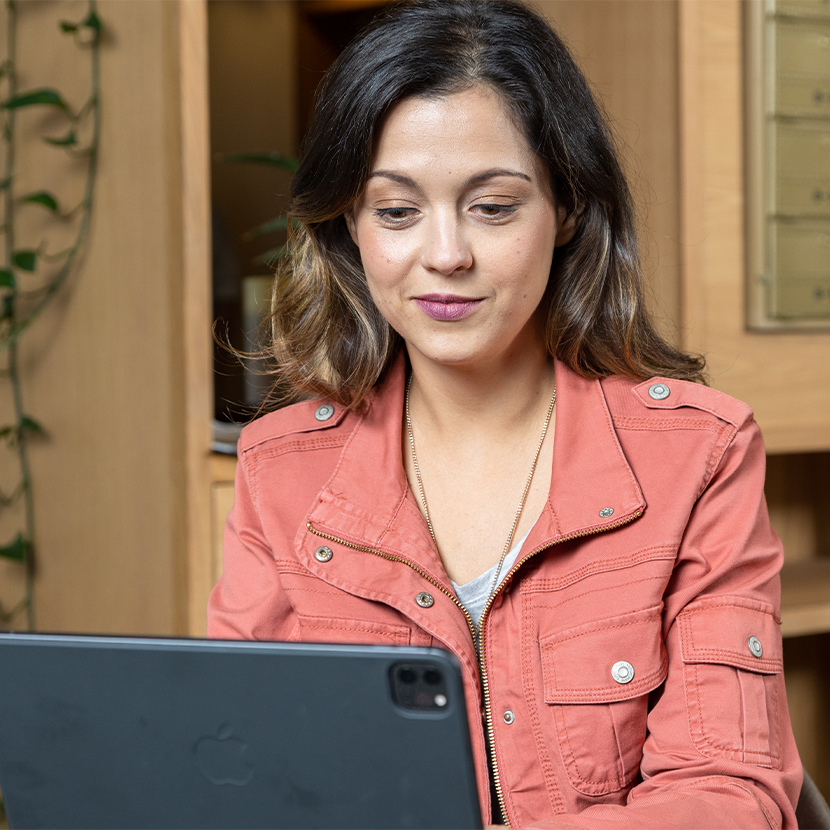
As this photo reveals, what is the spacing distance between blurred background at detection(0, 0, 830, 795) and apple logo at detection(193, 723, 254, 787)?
3.87ft

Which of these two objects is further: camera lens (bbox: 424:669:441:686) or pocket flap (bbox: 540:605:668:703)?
pocket flap (bbox: 540:605:668:703)

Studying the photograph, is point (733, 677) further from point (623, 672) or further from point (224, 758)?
point (224, 758)

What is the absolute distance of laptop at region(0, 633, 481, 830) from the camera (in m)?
0.56

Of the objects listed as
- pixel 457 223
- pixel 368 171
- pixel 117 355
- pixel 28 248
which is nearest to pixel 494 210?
pixel 457 223

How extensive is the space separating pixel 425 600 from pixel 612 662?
0.65ft

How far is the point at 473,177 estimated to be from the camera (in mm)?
1024

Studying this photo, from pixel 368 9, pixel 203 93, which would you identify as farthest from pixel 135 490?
pixel 368 9

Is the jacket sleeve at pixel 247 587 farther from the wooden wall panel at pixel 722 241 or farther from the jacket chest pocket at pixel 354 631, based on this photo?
the wooden wall panel at pixel 722 241

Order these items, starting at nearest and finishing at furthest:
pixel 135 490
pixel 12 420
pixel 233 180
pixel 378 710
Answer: pixel 378 710 < pixel 135 490 < pixel 12 420 < pixel 233 180

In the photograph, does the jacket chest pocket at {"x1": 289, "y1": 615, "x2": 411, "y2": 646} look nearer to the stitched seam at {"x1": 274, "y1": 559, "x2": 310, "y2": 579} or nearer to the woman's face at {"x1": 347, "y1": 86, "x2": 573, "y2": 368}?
the stitched seam at {"x1": 274, "y1": 559, "x2": 310, "y2": 579}

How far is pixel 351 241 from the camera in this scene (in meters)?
1.27

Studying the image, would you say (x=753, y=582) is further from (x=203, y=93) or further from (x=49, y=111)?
(x=49, y=111)

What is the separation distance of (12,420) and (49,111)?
59cm

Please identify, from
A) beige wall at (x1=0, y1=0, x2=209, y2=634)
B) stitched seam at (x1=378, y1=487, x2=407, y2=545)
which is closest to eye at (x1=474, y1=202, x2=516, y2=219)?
stitched seam at (x1=378, y1=487, x2=407, y2=545)
